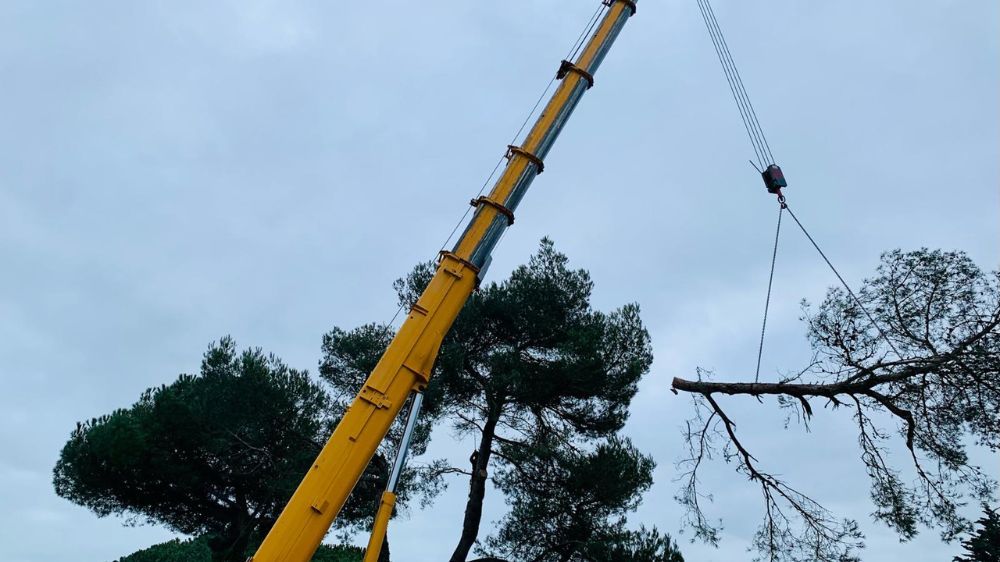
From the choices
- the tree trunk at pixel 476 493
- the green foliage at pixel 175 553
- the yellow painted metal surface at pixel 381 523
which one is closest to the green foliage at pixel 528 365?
the tree trunk at pixel 476 493

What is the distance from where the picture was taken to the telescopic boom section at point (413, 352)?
24.6 ft

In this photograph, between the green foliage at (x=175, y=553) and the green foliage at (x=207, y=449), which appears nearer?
the green foliage at (x=175, y=553)

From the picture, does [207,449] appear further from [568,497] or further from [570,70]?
[570,70]

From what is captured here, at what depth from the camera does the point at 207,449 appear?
19781 mm

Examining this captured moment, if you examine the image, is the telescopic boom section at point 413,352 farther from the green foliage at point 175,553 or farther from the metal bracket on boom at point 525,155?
the green foliage at point 175,553

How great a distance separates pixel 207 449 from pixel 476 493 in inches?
282

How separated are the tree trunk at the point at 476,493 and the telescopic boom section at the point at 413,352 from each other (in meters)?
9.07

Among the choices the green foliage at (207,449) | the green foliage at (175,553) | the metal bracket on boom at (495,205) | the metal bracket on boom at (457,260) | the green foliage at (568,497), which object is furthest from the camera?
the green foliage at (207,449)

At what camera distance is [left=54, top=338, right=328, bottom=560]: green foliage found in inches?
727

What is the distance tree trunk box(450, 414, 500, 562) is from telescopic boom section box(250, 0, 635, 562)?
907 cm

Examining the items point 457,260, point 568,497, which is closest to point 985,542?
point 568,497

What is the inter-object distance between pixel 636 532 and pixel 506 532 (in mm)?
3018

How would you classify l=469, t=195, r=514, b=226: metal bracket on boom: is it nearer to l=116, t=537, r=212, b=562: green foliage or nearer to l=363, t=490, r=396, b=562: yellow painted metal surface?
l=363, t=490, r=396, b=562: yellow painted metal surface

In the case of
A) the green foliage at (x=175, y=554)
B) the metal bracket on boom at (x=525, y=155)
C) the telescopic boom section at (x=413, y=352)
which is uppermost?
the metal bracket on boom at (x=525, y=155)
